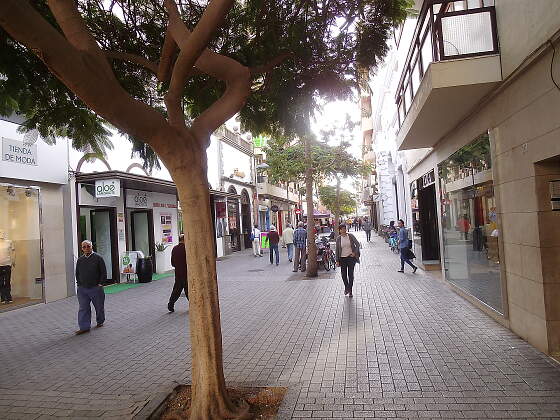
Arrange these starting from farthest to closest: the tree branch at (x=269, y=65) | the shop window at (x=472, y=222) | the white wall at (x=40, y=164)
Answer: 1. the white wall at (x=40, y=164)
2. the shop window at (x=472, y=222)
3. the tree branch at (x=269, y=65)

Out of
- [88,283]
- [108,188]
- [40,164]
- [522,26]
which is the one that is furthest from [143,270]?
[522,26]

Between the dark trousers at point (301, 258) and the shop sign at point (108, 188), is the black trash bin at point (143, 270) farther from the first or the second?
the dark trousers at point (301, 258)

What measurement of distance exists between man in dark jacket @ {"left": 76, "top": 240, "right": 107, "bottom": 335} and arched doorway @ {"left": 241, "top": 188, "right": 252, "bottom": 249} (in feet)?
69.7

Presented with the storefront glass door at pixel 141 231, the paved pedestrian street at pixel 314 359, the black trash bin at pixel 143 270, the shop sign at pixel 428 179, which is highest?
the shop sign at pixel 428 179

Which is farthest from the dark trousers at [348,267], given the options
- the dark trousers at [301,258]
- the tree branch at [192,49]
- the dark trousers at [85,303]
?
the tree branch at [192,49]

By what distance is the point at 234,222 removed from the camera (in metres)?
27.7

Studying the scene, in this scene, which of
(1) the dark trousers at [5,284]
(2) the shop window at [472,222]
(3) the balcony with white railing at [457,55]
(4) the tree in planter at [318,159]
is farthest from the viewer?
(4) the tree in planter at [318,159]

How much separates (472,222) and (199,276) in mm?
6266

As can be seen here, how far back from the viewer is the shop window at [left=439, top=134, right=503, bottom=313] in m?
7.23

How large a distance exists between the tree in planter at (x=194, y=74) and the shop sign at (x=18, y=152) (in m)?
4.51

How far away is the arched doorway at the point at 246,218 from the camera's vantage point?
1193 inches

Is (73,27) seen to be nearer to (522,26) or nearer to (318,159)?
(522,26)

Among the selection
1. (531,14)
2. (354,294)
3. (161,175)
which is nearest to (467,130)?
(531,14)

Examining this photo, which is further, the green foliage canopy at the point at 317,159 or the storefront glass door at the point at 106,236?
the green foliage canopy at the point at 317,159
